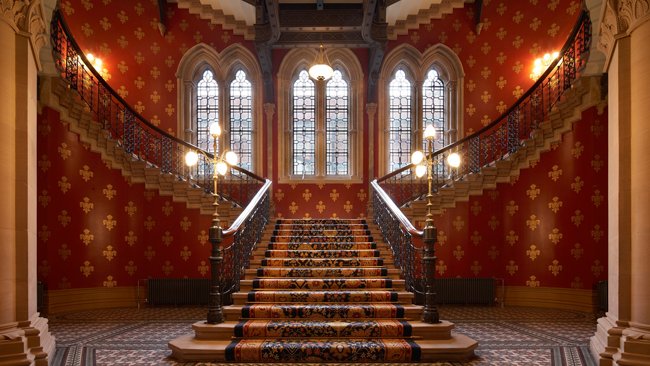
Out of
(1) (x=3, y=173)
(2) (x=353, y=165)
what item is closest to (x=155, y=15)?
(2) (x=353, y=165)

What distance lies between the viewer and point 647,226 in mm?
4539

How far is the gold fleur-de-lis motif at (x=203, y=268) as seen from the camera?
962 cm

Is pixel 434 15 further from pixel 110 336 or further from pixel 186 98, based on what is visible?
pixel 110 336

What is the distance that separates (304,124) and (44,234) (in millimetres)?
6010

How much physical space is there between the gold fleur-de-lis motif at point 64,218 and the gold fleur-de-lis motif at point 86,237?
0.32 meters

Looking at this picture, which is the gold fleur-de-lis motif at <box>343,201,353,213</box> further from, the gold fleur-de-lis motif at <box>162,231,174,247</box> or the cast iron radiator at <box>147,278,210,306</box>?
the gold fleur-de-lis motif at <box>162,231,174,247</box>

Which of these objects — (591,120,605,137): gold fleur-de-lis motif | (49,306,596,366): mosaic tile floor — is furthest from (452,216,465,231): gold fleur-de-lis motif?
(591,120,605,137): gold fleur-de-lis motif

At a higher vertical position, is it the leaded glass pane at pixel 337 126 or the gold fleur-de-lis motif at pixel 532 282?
the leaded glass pane at pixel 337 126

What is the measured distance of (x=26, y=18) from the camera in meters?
4.82

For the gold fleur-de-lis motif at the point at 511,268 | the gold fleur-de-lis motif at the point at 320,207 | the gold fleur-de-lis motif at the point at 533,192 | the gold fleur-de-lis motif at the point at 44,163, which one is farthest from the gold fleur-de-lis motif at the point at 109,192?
the gold fleur-de-lis motif at the point at 533,192

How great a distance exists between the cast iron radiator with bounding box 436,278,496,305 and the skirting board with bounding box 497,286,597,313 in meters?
0.20

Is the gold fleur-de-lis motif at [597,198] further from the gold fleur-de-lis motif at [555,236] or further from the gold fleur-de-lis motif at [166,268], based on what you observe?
the gold fleur-de-lis motif at [166,268]

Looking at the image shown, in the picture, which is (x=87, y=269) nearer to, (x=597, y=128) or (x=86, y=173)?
(x=86, y=173)

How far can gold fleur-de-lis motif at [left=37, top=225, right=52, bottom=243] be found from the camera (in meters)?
8.21
